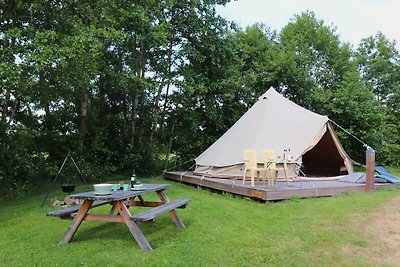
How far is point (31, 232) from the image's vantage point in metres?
3.98

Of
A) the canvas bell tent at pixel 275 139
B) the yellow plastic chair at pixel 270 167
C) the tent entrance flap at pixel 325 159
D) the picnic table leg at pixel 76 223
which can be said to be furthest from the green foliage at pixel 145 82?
the yellow plastic chair at pixel 270 167

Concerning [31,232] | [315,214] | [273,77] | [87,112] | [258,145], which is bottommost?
[31,232]

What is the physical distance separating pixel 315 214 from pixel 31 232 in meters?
3.57

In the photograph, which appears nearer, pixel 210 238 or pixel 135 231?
pixel 135 231

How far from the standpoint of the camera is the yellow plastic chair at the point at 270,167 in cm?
643

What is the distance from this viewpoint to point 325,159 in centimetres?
973

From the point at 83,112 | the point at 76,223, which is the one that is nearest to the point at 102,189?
the point at 76,223

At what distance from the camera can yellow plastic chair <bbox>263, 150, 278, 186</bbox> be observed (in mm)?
6426

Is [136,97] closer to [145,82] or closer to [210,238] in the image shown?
[145,82]

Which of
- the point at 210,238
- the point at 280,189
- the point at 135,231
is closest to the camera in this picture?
the point at 135,231

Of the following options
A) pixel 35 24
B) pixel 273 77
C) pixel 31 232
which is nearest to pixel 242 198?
pixel 31 232

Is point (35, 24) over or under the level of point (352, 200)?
over

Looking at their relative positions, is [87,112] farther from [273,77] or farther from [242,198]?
[273,77]

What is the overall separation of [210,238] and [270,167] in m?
3.09
